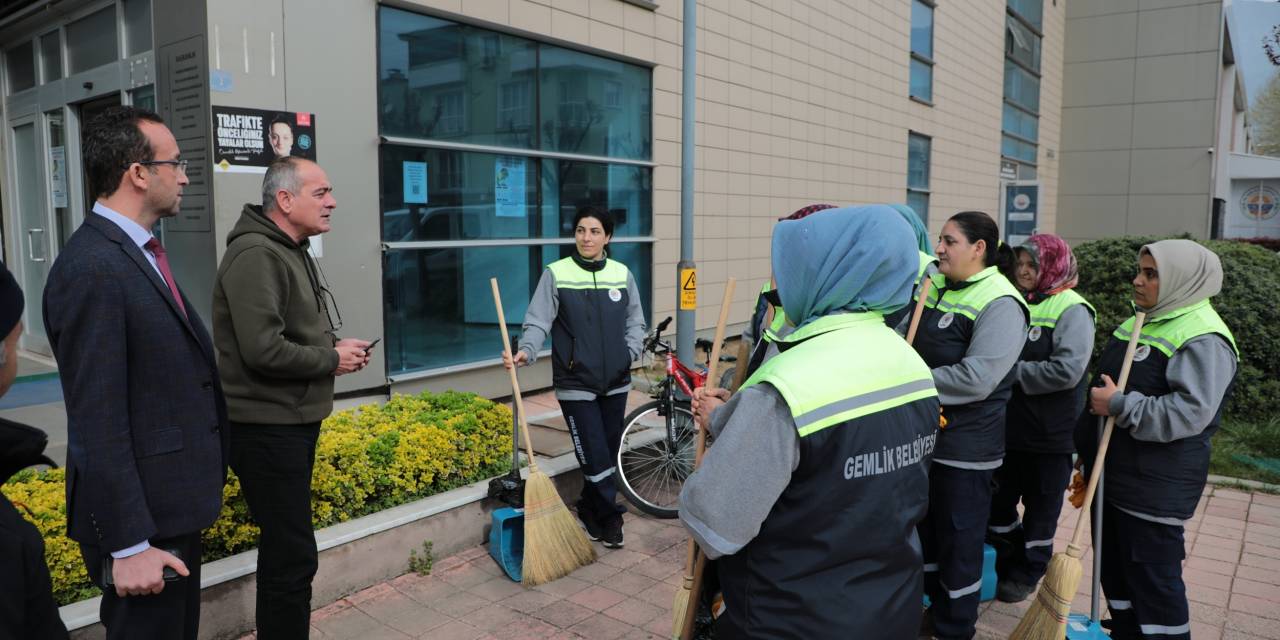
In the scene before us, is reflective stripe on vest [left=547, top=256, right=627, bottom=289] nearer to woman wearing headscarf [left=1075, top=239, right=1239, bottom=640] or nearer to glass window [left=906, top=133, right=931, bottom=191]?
woman wearing headscarf [left=1075, top=239, right=1239, bottom=640]

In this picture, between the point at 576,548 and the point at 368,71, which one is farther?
the point at 368,71

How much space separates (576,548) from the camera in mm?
4703

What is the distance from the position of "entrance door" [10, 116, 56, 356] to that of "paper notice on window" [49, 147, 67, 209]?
0.21 metres

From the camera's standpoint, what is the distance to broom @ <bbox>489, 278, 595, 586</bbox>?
4.48 meters

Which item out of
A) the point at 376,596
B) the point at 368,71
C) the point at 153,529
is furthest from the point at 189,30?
the point at 153,529

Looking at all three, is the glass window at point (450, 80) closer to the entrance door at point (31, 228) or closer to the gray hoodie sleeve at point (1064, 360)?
the entrance door at point (31, 228)

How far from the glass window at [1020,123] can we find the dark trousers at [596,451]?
18.7 meters

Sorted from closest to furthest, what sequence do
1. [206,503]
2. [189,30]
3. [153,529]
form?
[153,529], [206,503], [189,30]

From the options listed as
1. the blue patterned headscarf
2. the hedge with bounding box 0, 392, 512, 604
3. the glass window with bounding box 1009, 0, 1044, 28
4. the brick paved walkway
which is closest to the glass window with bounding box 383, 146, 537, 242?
the hedge with bounding box 0, 392, 512, 604

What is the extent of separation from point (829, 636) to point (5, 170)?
9385mm

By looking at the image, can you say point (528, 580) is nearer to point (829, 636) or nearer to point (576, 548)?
point (576, 548)

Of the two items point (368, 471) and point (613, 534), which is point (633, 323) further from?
point (368, 471)

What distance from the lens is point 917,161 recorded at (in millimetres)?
15992

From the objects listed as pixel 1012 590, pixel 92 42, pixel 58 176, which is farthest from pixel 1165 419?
pixel 58 176
